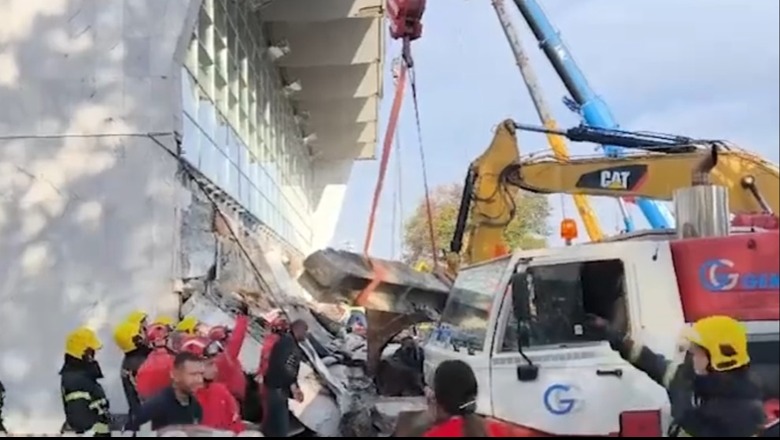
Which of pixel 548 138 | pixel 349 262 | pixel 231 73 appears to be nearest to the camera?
pixel 349 262

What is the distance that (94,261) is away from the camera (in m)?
11.8

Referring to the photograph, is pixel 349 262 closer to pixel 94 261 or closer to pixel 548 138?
pixel 548 138

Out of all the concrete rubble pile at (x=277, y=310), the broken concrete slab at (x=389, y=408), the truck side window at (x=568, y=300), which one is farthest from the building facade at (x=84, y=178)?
the truck side window at (x=568, y=300)

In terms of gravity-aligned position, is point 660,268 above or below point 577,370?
above

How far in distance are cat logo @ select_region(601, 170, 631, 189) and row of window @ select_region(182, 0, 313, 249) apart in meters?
6.31

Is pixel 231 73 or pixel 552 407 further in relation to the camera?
pixel 231 73

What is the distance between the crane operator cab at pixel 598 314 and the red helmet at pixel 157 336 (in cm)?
276

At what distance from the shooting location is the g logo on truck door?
6531mm

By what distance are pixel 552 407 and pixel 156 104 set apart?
280 inches

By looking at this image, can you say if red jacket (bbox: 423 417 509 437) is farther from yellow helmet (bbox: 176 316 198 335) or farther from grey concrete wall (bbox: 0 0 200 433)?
grey concrete wall (bbox: 0 0 200 433)

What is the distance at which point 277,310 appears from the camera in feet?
40.9

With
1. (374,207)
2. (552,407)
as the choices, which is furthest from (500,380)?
(374,207)

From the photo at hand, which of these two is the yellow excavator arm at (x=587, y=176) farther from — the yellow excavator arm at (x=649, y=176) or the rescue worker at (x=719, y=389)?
the rescue worker at (x=719, y=389)

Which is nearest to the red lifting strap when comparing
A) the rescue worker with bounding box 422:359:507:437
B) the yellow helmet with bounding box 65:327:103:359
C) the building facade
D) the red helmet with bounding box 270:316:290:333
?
the building facade
